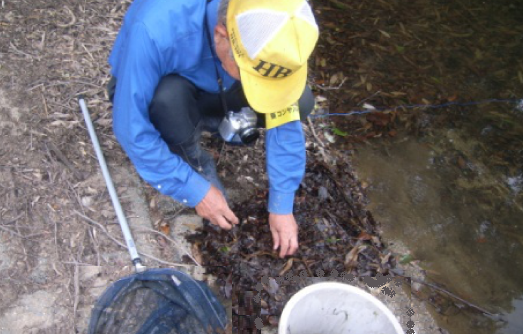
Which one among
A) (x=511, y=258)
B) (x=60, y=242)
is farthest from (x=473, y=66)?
Result: (x=60, y=242)

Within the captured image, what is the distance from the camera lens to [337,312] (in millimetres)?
1742

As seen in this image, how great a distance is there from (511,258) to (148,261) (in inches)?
92.8

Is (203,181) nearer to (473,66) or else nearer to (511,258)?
(511,258)

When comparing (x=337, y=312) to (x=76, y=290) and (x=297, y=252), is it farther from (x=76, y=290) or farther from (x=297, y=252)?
(x=76, y=290)

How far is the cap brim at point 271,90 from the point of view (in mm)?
1633

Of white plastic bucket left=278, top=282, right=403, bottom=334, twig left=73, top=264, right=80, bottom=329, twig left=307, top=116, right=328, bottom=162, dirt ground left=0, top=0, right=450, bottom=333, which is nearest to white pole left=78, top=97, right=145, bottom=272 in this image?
dirt ground left=0, top=0, right=450, bottom=333

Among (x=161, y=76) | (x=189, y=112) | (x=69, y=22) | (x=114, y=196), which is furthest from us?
(x=69, y=22)

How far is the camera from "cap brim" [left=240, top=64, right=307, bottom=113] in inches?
64.3

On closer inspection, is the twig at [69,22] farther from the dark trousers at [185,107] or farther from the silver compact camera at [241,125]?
the silver compact camera at [241,125]

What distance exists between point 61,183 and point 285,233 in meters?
1.27

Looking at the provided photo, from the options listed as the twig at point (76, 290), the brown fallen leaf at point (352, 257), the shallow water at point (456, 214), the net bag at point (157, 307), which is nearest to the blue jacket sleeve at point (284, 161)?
the brown fallen leaf at point (352, 257)

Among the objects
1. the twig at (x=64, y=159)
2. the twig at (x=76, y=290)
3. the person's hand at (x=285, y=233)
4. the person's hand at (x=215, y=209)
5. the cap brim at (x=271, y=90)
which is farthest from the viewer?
the twig at (x=64, y=159)

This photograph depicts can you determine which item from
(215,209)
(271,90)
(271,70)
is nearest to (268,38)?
(271,70)

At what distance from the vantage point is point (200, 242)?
91.4 inches
